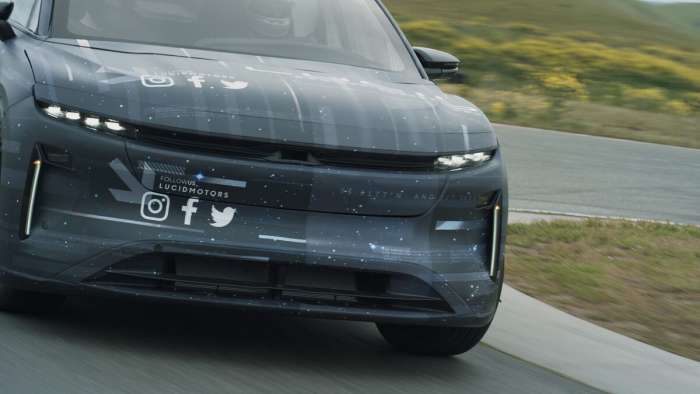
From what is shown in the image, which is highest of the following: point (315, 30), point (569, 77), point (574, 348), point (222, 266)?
point (315, 30)

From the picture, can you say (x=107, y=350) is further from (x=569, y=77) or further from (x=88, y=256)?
(x=569, y=77)

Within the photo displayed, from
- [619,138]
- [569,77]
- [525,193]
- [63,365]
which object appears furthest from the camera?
[569,77]

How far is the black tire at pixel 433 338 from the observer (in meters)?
5.28

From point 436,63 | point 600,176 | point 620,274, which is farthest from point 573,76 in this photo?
point 436,63

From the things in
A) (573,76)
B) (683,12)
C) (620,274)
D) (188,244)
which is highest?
(188,244)

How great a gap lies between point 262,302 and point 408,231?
57 cm

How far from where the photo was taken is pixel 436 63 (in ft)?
21.1

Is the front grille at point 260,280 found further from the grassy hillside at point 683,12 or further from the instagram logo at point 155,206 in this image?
the grassy hillside at point 683,12

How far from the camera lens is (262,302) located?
15.2 feet

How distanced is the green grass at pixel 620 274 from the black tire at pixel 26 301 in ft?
9.08

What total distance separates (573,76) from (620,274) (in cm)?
1758

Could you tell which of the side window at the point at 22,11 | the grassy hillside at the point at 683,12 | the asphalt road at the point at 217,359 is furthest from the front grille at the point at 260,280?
the grassy hillside at the point at 683,12

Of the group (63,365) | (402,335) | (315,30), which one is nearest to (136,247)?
(63,365)

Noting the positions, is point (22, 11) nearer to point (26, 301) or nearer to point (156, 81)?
point (156, 81)
